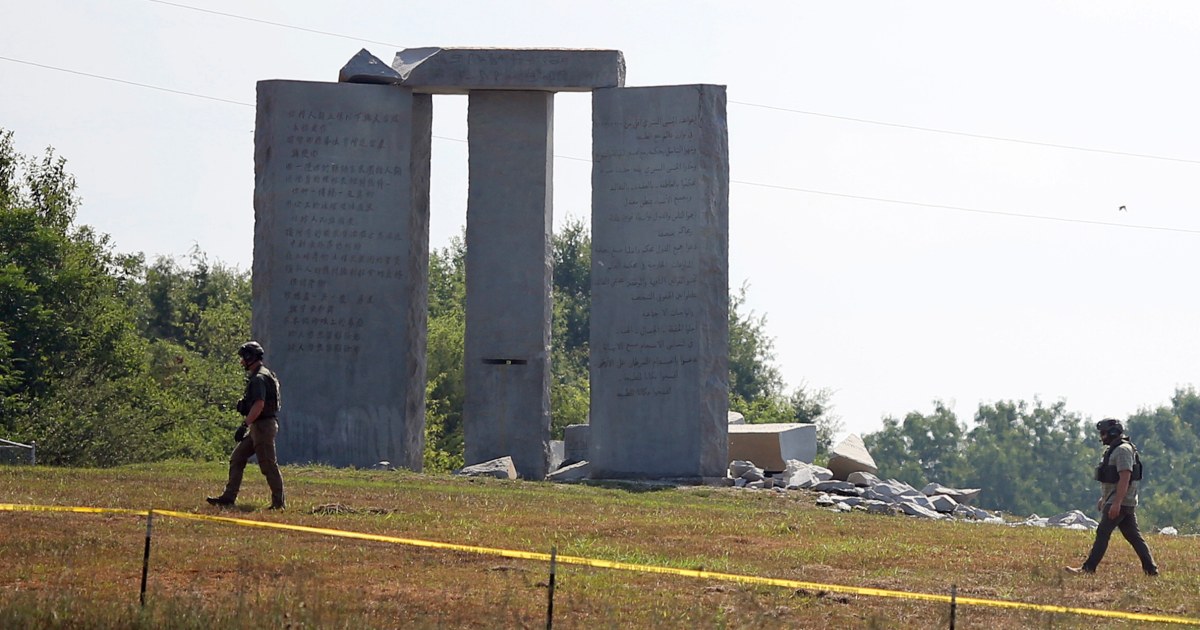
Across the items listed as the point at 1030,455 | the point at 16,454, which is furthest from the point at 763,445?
the point at 1030,455

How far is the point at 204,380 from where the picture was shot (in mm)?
48750

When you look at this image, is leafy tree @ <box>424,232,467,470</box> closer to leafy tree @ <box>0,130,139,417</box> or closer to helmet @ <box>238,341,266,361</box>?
leafy tree @ <box>0,130,139,417</box>

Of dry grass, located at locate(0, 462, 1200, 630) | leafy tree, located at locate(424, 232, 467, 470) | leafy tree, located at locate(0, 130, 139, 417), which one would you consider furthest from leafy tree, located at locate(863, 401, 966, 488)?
dry grass, located at locate(0, 462, 1200, 630)

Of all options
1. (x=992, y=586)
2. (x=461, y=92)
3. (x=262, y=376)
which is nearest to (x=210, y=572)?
(x=262, y=376)

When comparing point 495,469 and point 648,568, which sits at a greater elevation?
point 495,469

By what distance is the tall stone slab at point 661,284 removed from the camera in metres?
25.8

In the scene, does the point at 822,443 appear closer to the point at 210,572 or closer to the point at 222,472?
the point at 222,472

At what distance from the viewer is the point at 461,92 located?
90.0ft

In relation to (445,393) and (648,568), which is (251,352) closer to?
(648,568)

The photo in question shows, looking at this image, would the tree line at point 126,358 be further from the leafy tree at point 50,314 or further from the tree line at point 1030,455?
the tree line at point 1030,455

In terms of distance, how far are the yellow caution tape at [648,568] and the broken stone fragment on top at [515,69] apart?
1259cm

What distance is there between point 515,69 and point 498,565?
14.8m

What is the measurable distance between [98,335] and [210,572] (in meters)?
24.8

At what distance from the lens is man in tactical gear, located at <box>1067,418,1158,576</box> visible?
1476cm
